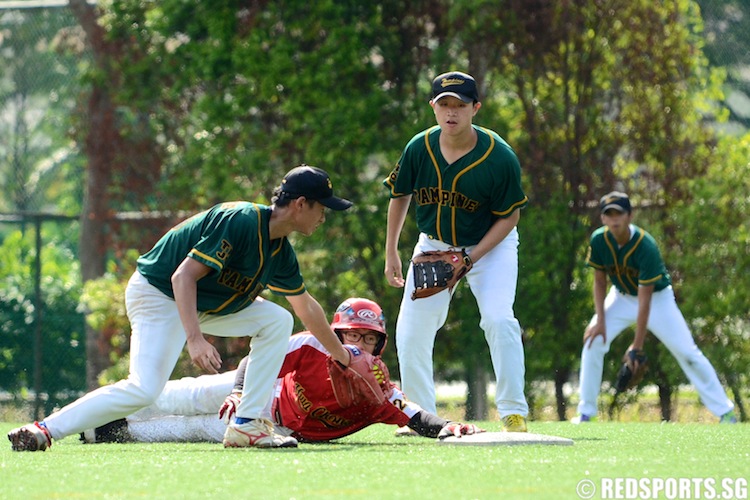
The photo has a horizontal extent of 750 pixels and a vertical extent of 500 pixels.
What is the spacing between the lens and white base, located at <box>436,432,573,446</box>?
20.4 ft

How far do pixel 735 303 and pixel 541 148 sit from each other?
2266 mm

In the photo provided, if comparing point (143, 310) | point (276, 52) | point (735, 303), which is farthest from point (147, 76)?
point (143, 310)

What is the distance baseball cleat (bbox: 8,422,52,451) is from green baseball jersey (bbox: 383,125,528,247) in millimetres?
2444

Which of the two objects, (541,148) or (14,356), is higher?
(541,148)

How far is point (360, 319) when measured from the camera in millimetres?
6926

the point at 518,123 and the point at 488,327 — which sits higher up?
the point at 518,123

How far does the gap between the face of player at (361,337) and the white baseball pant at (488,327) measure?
0.36 metres

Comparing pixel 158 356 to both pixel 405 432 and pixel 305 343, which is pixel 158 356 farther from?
pixel 405 432

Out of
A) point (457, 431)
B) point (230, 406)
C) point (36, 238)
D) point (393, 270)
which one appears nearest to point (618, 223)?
point (393, 270)

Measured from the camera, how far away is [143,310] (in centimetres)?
623

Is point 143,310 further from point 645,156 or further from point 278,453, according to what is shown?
point 645,156

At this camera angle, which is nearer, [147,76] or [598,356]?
[598,356]

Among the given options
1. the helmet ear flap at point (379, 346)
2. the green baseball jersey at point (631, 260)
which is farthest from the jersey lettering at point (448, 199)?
the green baseball jersey at point (631, 260)

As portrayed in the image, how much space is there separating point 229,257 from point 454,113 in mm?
1616
